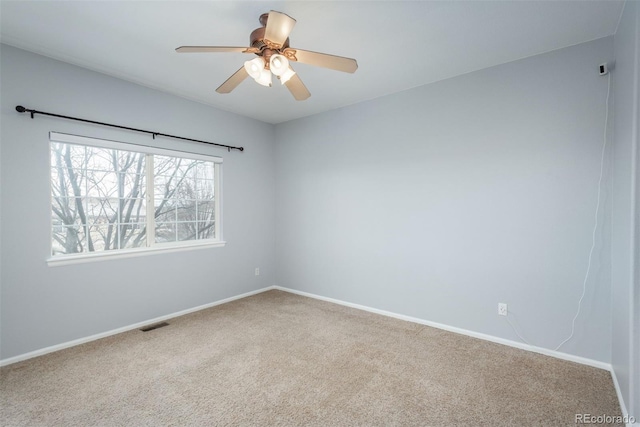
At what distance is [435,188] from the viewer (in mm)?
3230

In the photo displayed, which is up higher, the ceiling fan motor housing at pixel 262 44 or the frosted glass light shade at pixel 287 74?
the ceiling fan motor housing at pixel 262 44

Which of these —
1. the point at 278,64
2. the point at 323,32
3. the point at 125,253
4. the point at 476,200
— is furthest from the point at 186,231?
the point at 476,200

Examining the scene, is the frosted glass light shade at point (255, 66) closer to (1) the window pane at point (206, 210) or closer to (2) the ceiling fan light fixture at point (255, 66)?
(2) the ceiling fan light fixture at point (255, 66)

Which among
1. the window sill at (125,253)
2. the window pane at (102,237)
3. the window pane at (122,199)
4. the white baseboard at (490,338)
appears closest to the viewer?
the white baseboard at (490,338)

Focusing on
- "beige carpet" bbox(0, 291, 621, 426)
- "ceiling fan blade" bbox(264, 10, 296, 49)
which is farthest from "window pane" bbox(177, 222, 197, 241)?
"ceiling fan blade" bbox(264, 10, 296, 49)

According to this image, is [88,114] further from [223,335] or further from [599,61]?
[599,61]

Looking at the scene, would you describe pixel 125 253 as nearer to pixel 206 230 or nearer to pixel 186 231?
pixel 186 231

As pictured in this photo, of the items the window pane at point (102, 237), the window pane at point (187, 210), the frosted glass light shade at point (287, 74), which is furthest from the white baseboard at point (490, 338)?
the frosted glass light shade at point (287, 74)

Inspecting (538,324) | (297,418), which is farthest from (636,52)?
(297,418)

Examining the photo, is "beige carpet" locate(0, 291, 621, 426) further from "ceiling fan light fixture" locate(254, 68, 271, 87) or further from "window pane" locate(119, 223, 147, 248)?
"ceiling fan light fixture" locate(254, 68, 271, 87)

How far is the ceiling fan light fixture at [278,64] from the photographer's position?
186 centimetres

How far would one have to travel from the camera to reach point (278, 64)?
6.17ft

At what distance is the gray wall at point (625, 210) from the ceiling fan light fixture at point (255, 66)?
2.16 meters

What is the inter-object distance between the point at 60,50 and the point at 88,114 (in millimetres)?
549
